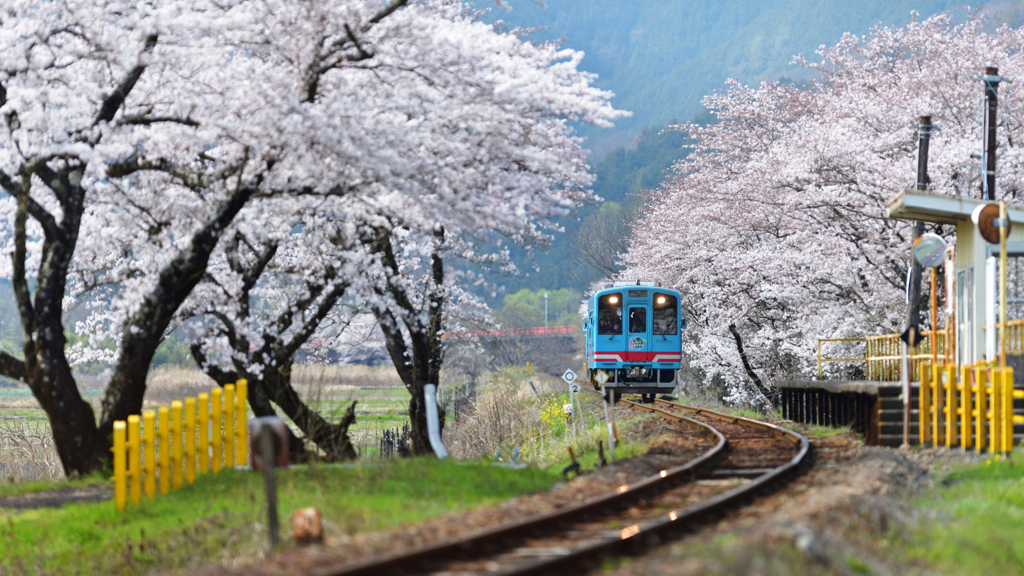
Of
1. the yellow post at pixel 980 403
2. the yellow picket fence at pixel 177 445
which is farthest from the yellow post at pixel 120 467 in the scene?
the yellow post at pixel 980 403

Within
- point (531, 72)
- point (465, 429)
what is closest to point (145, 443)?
point (531, 72)

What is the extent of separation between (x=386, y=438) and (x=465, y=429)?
2675mm

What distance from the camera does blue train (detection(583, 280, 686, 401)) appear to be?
23047mm

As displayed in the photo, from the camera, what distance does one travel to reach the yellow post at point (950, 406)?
10992mm

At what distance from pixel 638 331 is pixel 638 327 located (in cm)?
10

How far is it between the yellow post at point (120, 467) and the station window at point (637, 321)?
15.7m

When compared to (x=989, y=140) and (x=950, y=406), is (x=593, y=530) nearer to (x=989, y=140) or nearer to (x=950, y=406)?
(x=950, y=406)

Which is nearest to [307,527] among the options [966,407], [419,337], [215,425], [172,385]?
[215,425]

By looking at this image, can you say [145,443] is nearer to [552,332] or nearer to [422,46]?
[422,46]

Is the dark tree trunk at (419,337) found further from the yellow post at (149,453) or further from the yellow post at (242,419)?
the yellow post at (149,453)

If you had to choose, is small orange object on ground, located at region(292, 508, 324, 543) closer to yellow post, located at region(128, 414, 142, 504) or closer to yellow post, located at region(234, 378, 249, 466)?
yellow post, located at region(128, 414, 142, 504)

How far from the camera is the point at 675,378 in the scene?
23.7 metres

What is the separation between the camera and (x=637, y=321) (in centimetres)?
2312

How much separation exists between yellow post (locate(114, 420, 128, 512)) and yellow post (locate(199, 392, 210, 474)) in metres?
1.00
